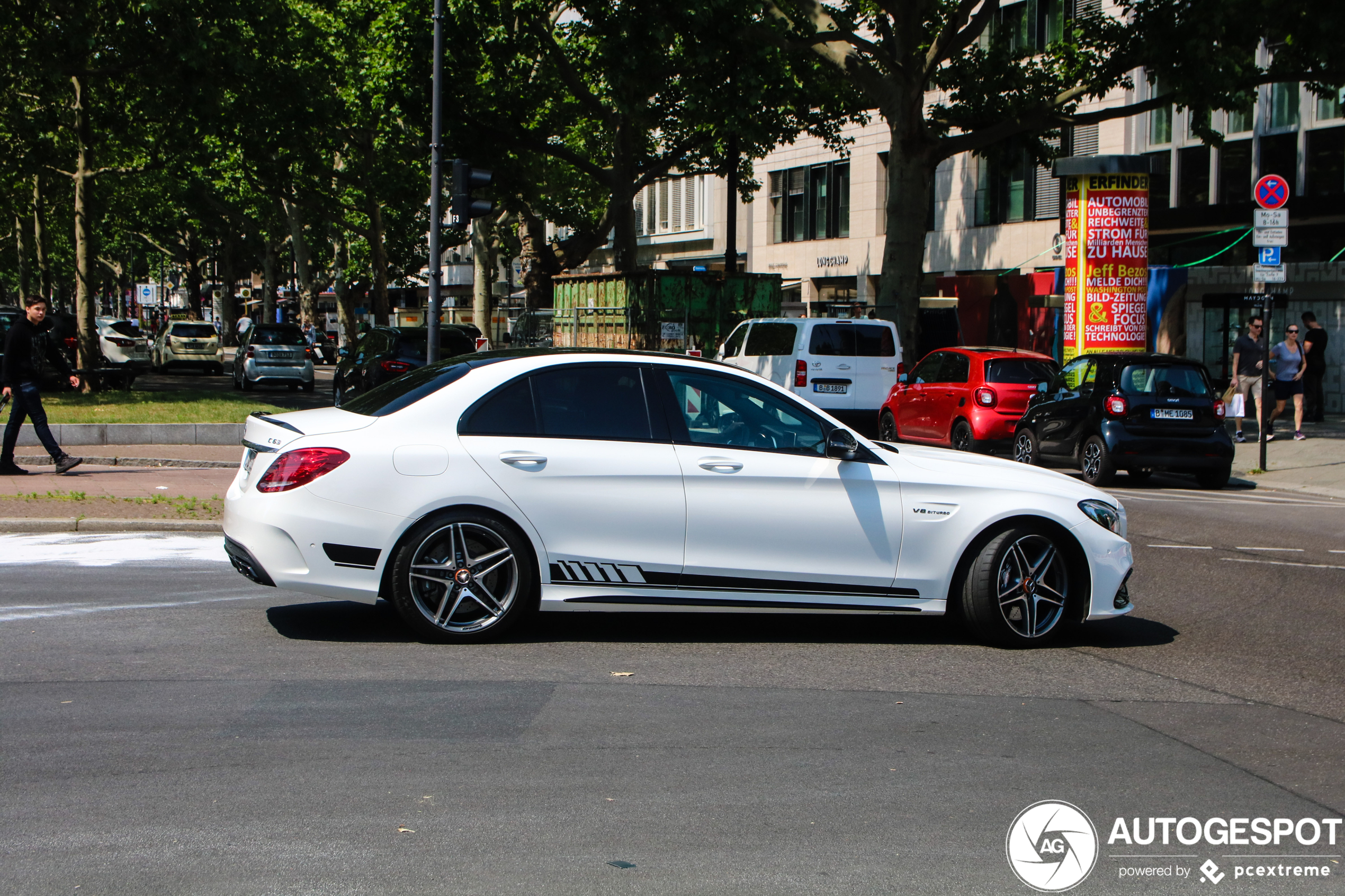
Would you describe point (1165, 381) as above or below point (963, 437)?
above

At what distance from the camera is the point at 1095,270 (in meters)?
24.2

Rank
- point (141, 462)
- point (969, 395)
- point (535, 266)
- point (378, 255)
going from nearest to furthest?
point (141, 462) < point (969, 395) < point (535, 266) < point (378, 255)

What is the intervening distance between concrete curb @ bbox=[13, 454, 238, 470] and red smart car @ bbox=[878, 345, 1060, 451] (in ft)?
30.7

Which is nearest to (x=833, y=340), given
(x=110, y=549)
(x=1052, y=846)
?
(x=110, y=549)

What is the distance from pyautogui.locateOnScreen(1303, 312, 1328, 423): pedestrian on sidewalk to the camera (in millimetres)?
22594

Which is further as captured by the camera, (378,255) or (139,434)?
(378,255)

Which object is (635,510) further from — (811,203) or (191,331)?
(811,203)

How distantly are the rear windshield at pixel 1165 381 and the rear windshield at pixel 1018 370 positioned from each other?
2440mm

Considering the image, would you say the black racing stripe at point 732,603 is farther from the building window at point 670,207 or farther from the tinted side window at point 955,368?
the building window at point 670,207

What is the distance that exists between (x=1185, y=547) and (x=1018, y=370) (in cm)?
791

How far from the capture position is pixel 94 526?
11078 mm

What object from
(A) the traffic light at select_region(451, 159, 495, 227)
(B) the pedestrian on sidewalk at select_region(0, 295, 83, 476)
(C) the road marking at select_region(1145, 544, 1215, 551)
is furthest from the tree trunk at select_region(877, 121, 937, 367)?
(B) the pedestrian on sidewalk at select_region(0, 295, 83, 476)

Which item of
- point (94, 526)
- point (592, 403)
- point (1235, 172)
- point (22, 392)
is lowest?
point (94, 526)

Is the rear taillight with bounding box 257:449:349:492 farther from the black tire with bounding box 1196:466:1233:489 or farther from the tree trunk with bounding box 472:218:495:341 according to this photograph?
the tree trunk with bounding box 472:218:495:341
